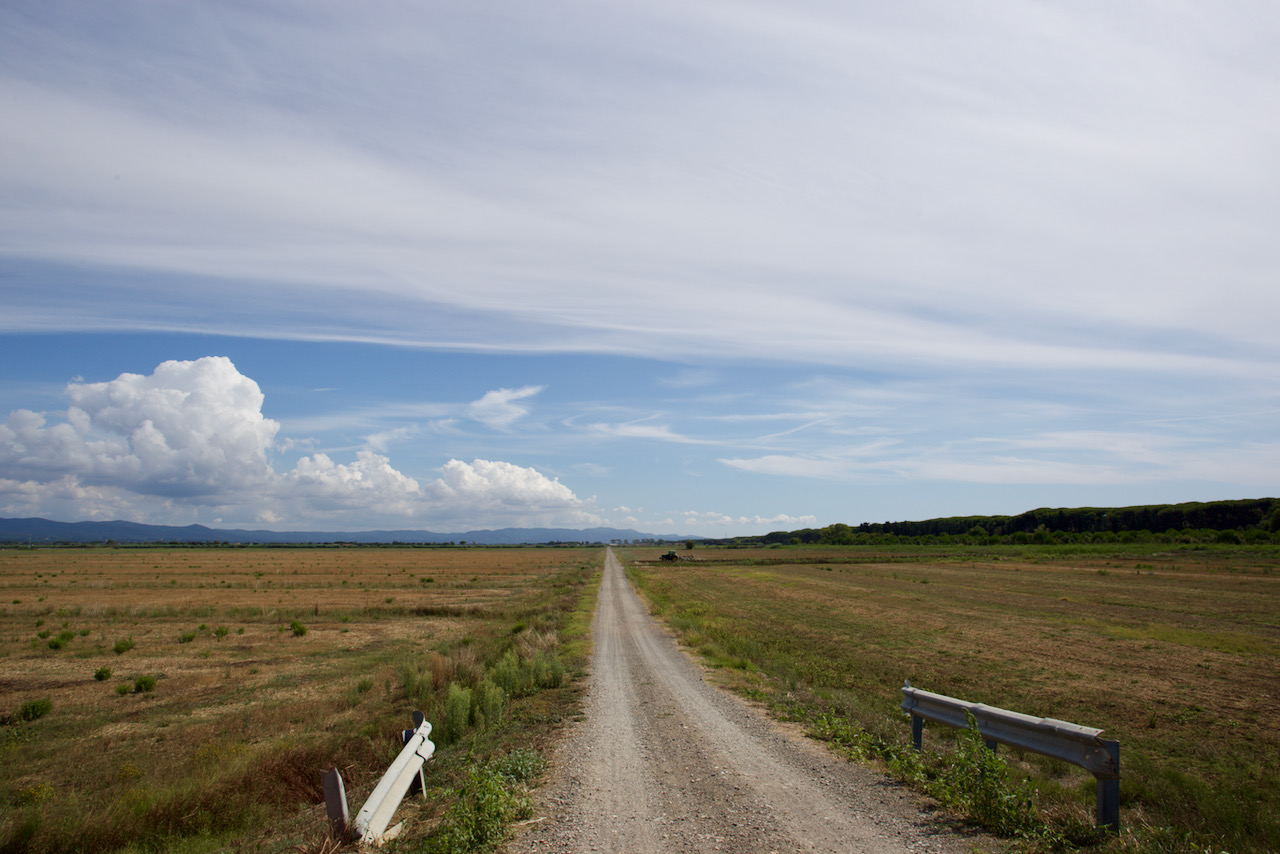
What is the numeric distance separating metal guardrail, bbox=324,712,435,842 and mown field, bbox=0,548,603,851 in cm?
35

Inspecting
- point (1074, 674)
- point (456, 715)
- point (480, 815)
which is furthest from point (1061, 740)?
point (1074, 674)

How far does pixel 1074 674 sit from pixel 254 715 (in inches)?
841

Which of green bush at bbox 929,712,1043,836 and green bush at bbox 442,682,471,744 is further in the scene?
green bush at bbox 442,682,471,744

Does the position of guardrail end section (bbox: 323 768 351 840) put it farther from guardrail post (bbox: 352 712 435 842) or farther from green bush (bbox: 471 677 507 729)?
green bush (bbox: 471 677 507 729)

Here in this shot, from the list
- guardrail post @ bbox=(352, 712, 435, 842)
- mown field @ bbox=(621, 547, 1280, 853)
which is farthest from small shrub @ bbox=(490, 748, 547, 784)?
mown field @ bbox=(621, 547, 1280, 853)

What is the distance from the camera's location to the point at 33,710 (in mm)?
15758

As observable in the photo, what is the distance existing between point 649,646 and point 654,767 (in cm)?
1429

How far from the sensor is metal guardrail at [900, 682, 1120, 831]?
6160mm

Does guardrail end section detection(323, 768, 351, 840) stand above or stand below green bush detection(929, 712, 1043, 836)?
above

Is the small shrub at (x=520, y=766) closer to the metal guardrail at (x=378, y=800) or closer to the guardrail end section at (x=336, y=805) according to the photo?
the metal guardrail at (x=378, y=800)

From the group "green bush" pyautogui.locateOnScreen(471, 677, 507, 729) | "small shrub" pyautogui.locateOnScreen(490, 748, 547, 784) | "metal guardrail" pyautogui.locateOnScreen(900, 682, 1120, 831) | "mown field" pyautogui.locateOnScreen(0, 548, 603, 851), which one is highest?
"metal guardrail" pyautogui.locateOnScreen(900, 682, 1120, 831)

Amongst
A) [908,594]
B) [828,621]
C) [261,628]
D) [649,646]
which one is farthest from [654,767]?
[908,594]

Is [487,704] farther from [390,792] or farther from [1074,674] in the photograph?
[1074,674]

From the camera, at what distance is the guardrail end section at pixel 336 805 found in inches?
230
